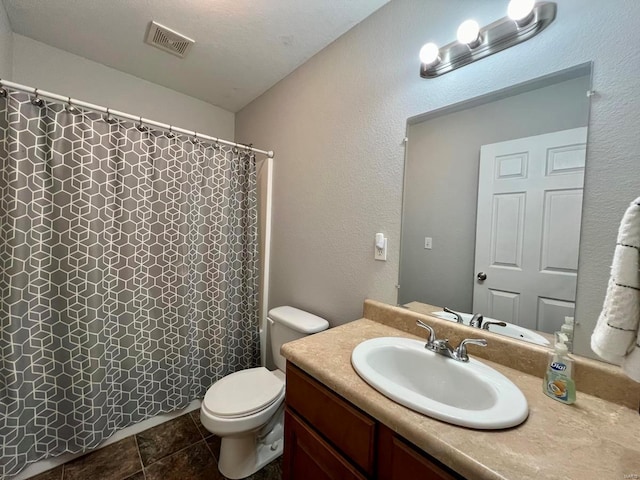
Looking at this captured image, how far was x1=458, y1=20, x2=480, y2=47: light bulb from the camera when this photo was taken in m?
0.93

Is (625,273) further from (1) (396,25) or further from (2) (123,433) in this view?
(2) (123,433)

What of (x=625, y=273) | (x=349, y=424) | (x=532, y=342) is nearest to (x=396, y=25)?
(x=625, y=273)

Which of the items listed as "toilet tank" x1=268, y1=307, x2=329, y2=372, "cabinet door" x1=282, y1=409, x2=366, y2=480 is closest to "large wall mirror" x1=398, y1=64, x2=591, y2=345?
"toilet tank" x1=268, y1=307, x2=329, y2=372

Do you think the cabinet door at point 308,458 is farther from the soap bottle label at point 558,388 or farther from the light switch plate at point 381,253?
the light switch plate at point 381,253

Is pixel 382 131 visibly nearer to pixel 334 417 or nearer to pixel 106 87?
pixel 334 417

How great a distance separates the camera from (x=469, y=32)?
94 centimetres

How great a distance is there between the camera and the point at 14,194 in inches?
46.4

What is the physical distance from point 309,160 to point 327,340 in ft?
3.67

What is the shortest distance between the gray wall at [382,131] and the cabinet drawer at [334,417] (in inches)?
22.0

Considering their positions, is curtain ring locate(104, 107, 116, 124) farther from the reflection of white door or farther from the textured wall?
the reflection of white door

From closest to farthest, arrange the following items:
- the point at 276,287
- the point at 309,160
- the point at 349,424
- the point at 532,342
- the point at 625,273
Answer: the point at 625,273 → the point at 349,424 → the point at 532,342 → the point at 309,160 → the point at 276,287

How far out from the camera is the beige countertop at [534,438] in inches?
19.1

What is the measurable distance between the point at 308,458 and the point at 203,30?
2117 mm

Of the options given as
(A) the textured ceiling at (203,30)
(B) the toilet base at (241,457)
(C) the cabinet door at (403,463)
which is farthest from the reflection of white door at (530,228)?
(B) the toilet base at (241,457)
